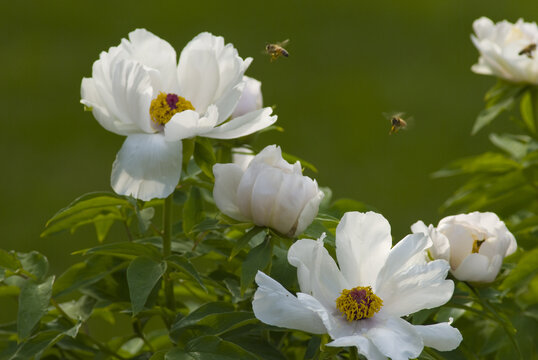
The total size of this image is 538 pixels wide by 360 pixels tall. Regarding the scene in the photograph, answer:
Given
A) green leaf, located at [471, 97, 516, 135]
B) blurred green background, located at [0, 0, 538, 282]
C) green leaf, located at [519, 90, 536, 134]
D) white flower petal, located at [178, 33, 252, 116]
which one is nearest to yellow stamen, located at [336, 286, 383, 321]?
white flower petal, located at [178, 33, 252, 116]

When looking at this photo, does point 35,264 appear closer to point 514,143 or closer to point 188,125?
point 188,125

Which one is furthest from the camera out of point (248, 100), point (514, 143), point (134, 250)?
point (514, 143)

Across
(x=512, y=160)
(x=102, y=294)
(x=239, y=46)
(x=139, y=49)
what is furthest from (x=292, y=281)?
(x=239, y=46)

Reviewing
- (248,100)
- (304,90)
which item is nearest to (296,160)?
(248,100)

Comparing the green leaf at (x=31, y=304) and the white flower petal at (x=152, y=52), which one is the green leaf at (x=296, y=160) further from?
the green leaf at (x=31, y=304)

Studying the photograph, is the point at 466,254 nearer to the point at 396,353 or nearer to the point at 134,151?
the point at 396,353

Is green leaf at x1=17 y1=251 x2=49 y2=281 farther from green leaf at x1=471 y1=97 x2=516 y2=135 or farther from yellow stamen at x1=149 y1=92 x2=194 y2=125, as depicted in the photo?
green leaf at x1=471 y1=97 x2=516 y2=135
